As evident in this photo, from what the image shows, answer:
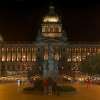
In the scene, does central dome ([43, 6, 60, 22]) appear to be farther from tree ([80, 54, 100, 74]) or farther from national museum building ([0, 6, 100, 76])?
tree ([80, 54, 100, 74])

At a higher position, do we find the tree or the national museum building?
the national museum building

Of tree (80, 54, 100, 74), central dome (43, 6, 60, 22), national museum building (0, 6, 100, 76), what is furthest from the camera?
central dome (43, 6, 60, 22)

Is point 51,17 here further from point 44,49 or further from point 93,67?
point 93,67

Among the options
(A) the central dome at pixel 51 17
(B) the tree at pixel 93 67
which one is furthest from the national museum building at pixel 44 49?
(B) the tree at pixel 93 67

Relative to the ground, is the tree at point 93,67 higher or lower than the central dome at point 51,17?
lower

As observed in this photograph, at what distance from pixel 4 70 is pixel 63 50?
11.1 meters

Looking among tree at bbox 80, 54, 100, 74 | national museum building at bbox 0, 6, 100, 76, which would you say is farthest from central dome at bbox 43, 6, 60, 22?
tree at bbox 80, 54, 100, 74

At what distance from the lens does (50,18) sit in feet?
284

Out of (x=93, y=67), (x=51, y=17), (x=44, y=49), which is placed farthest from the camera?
(x=51, y=17)

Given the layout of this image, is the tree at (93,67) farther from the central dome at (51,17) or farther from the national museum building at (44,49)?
the central dome at (51,17)

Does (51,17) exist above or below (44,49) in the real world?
above

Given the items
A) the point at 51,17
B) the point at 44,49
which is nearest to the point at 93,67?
the point at 44,49

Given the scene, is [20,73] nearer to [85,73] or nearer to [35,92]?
[85,73]

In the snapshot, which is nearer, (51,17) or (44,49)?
(44,49)
